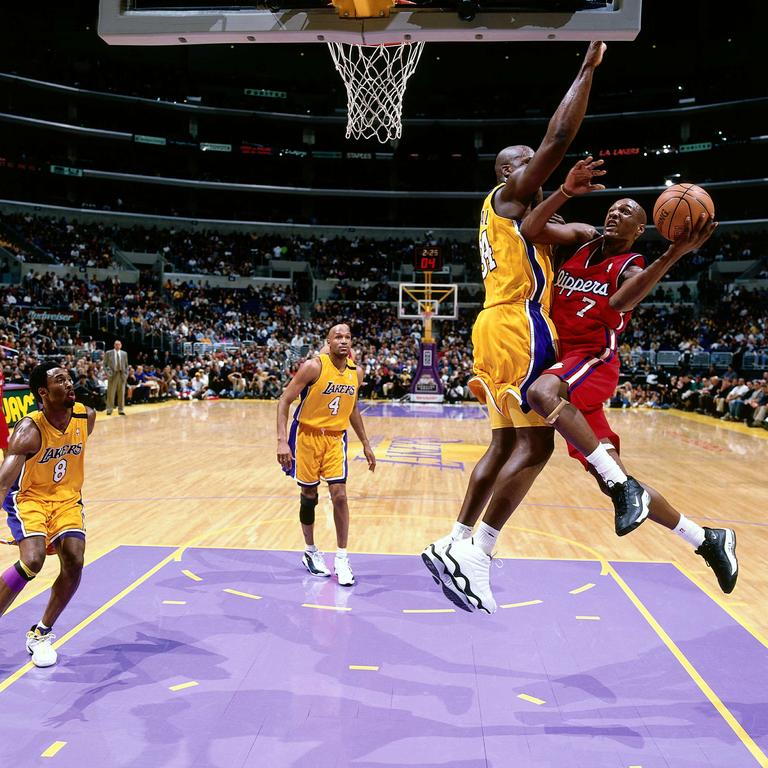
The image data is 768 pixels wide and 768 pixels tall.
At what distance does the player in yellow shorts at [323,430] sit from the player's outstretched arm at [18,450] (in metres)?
1.98

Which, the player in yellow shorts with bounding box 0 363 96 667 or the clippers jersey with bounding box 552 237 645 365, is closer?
the clippers jersey with bounding box 552 237 645 365

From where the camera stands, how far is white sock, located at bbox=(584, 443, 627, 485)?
333 cm

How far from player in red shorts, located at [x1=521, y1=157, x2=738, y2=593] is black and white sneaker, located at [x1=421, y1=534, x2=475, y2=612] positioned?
786 millimetres

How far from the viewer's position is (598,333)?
3.54 m

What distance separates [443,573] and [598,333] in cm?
136

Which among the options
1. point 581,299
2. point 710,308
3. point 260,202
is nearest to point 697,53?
point 710,308

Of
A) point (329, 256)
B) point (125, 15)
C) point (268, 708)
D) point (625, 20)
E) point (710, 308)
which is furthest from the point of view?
point (329, 256)

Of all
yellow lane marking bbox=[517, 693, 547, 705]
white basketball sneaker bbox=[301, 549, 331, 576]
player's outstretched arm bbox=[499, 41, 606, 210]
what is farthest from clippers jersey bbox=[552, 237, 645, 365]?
white basketball sneaker bbox=[301, 549, 331, 576]

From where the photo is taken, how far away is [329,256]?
34312 millimetres

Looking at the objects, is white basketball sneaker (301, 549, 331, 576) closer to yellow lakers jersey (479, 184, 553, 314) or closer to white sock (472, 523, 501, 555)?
white sock (472, 523, 501, 555)

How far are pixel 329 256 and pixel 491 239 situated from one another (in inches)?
1238

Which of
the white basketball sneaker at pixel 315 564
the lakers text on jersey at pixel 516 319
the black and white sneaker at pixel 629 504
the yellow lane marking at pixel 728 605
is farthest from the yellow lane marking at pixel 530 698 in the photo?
the white basketball sneaker at pixel 315 564

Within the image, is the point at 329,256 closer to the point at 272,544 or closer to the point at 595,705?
the point at 272,544

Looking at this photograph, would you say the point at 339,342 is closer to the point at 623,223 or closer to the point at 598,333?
the point at 598,333
